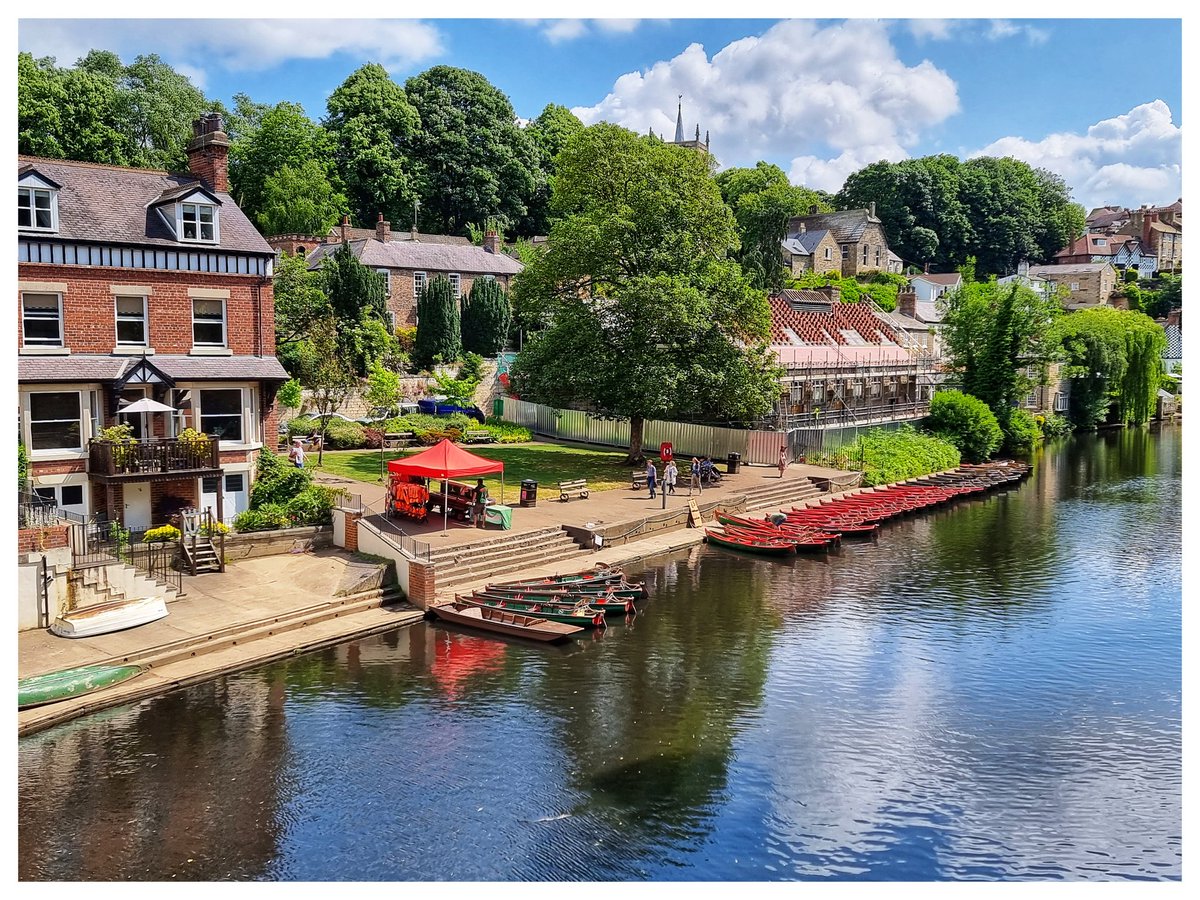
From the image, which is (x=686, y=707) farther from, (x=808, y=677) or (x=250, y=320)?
(x=250, y=320)

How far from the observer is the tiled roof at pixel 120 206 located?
26984 millimetres

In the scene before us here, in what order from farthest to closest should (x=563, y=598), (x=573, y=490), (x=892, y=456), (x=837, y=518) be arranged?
(x=892, y=456)
(x=837, y=518)
(x=573, y=490)
(x=563, y=598)

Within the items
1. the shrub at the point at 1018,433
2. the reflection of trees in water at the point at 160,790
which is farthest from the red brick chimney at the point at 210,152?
the shrub at the point at 1018,433

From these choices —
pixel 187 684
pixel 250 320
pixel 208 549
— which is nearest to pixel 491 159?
pixel 250 320

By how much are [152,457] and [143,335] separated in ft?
12.6

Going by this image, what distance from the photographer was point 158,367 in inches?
1075

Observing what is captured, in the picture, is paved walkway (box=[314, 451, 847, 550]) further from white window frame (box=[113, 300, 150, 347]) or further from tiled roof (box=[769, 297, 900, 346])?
tiled roof (box=[769, 297, 900, 346])

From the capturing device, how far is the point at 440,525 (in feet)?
98.6

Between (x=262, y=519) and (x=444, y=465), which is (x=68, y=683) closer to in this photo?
(x=262, y=519)

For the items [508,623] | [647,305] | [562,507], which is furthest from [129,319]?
[647,305]

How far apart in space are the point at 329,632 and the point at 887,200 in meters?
105

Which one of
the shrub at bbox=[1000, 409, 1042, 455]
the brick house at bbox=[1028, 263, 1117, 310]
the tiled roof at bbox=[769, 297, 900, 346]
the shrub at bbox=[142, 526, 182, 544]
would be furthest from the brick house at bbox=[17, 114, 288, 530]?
the brick house at bbox=[1028, 263, 1117, 310]

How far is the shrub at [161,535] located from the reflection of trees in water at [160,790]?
6.91m

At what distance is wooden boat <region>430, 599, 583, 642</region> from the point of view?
77.7 feet
